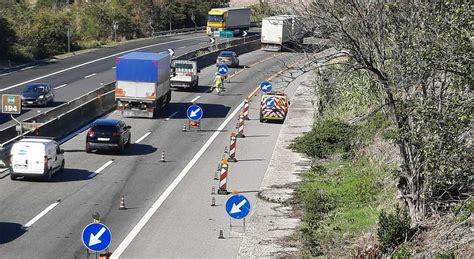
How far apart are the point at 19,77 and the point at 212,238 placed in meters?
44.8

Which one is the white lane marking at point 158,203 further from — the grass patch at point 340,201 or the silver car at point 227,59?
the silver car at point 227,59

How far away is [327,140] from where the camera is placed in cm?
3591

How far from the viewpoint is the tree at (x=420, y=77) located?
18.1 metres

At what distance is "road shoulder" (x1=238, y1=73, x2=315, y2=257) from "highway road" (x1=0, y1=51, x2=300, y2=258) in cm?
314

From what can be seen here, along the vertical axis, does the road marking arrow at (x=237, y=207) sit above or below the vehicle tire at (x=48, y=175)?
above

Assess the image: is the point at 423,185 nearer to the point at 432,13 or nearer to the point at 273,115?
the point at 432,13

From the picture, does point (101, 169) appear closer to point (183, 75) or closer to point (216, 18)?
point (183, 75)

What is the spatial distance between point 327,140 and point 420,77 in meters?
16.6

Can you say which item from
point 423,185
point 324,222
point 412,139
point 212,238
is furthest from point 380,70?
point 212,238

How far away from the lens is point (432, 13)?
18891mm

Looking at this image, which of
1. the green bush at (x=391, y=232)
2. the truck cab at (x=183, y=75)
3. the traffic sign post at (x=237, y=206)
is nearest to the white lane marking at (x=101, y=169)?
the traffic sign post at (x=237, y=206)

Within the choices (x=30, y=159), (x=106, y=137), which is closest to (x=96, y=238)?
(x=30, y=159)

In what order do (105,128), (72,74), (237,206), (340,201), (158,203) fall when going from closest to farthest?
(237,206)
(340,201)
(158,203)
(105,128)
(72,74)

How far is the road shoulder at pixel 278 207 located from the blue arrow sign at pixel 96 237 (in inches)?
187
